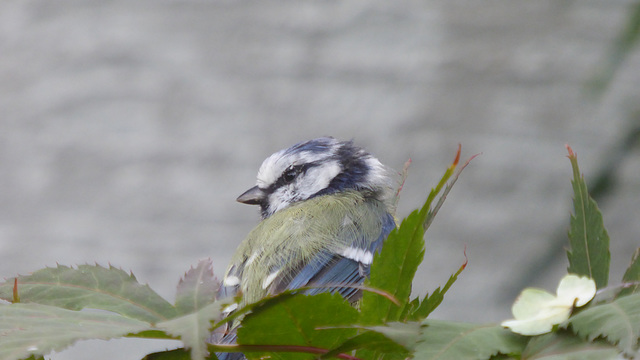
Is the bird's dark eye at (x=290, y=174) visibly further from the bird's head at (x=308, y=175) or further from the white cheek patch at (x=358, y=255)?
the white cheek patch at (x=358, y=255)

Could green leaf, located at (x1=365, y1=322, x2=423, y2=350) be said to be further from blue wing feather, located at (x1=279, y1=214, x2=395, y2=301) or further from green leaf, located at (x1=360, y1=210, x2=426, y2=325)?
blue wing feather, located at (x1=279, y1=214, x2=395, y2=301)

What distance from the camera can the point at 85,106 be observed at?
7.09ft

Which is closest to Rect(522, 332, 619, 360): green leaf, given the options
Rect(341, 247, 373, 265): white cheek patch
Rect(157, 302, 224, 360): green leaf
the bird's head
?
Rect(157, 302, 224, 360): green leaf

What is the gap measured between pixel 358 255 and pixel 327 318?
765 mm

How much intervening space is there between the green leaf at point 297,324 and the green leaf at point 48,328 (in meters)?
0.04

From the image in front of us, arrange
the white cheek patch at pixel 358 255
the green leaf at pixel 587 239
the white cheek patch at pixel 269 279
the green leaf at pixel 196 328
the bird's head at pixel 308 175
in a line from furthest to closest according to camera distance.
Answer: the bird's head at pixel 308 175
the white cheek patch at pixel 358 255
the white cheek patch at pixel 269 279
the green leaf at pixel 587 239
the green leaf at pixel 196 328

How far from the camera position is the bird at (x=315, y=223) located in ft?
3.04

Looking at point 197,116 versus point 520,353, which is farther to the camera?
point 197,116

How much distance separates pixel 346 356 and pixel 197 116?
6.29 feet

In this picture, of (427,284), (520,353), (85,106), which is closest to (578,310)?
(520,353)

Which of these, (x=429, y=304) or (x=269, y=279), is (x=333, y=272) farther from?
(x=429, y=304)

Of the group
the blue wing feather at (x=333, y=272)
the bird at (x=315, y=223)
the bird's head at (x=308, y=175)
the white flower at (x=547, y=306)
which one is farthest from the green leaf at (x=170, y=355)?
the bird's head at (x=308, y=175)

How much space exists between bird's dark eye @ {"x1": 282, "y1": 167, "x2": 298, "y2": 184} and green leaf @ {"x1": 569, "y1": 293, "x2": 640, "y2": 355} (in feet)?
3.51

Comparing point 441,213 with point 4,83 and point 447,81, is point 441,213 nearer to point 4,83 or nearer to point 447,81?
point 447,81
